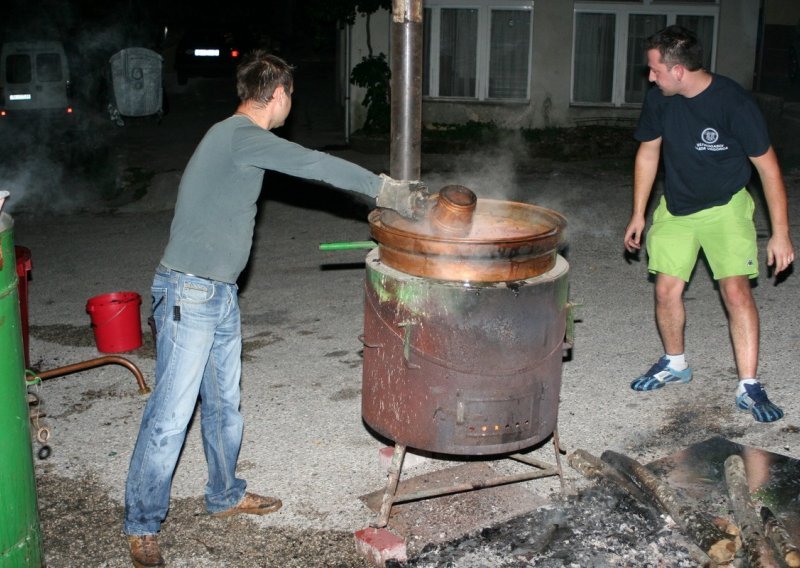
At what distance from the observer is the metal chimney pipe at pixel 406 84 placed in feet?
13.0

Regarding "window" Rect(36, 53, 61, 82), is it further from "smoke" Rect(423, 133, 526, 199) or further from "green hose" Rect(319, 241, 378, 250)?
"green hose" Rect(319, 241, 378, 250)

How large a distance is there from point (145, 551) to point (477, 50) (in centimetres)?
1326

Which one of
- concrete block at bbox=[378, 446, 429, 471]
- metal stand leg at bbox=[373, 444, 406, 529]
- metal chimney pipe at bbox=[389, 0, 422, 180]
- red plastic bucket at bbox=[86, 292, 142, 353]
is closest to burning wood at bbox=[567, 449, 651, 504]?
concrete block at bbox=[378, 446, 429, 471]

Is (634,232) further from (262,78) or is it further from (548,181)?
(548,181)

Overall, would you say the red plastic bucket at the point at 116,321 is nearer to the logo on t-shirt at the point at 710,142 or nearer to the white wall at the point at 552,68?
the logo on t-shirt at the point at 710,142

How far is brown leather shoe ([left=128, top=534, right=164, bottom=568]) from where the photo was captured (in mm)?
3746

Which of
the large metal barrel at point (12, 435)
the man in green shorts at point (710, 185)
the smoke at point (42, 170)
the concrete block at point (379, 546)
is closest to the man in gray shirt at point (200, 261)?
the large metal barrel at point (12, 435)

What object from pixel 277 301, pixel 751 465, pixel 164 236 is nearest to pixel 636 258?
pixel 277 301

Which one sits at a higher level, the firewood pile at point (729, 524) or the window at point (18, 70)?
the window at point (18, 70)

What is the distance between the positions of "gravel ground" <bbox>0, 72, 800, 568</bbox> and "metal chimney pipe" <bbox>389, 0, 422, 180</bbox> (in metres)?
1.61

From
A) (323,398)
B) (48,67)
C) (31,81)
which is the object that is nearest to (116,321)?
(323,398)

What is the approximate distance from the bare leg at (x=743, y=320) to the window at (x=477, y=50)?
11.1 metres

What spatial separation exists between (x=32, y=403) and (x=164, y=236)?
14.8ft

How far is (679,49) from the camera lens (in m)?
4.78
